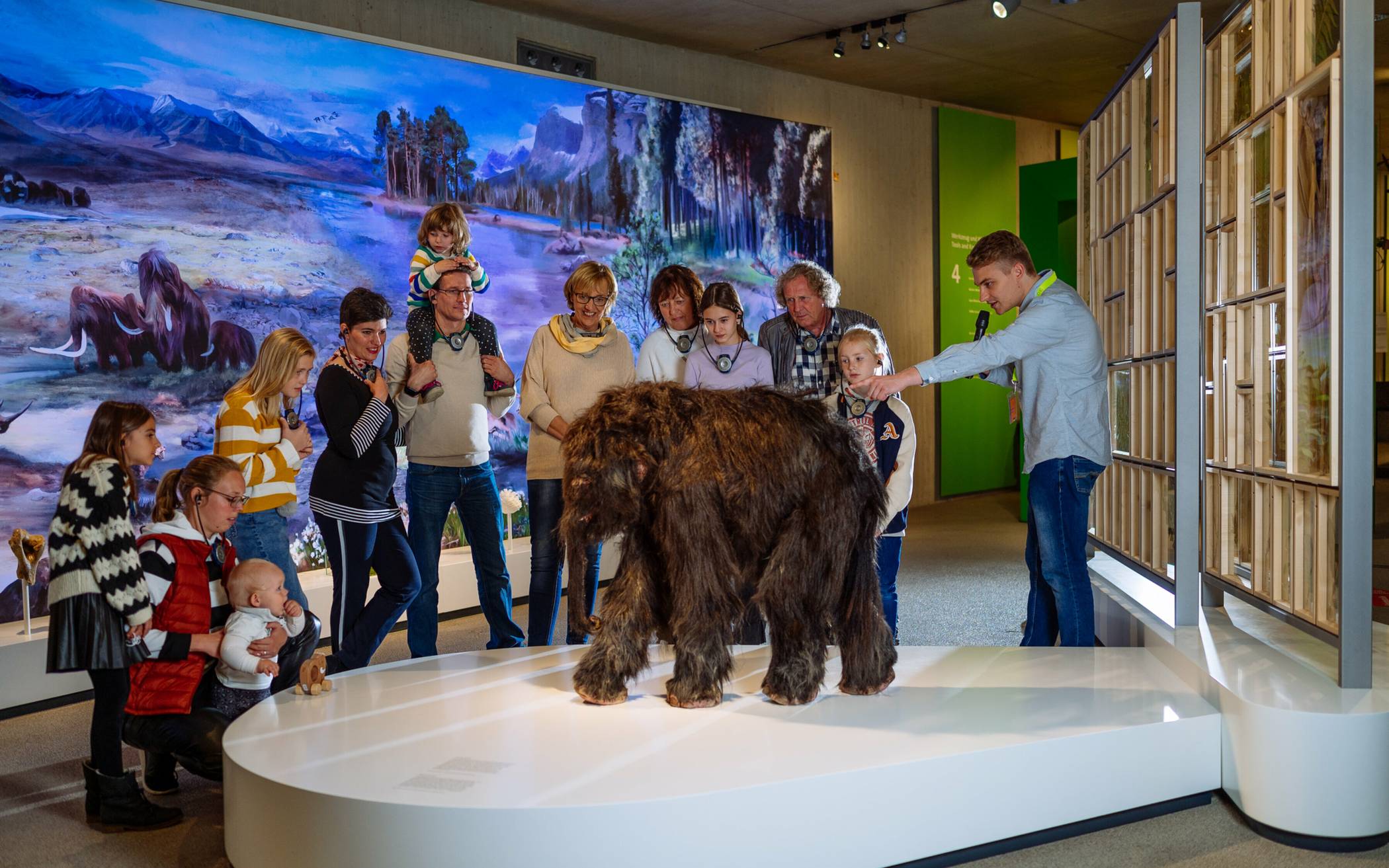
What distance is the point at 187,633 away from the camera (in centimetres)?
307

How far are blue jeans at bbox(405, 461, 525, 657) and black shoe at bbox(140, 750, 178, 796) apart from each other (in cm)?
87

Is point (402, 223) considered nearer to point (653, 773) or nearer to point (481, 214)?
point (481, 214)

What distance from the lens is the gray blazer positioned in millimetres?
4184

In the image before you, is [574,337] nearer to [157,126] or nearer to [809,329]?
[809,329]

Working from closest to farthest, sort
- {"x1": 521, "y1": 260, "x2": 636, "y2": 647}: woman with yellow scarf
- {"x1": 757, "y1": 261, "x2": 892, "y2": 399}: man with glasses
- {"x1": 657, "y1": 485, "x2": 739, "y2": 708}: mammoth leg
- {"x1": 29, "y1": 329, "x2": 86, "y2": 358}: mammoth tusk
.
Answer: {"x1": 657, "y1": 485, "x2": 739, "y2": 708}: mammoth leg < {"x1": 521, "y1": 260, "x2": 636, "y2": 647}: woman with yellow scarf < {"x1": 757, "y1": 261, "x2": 892, "y2": 399}: man with glasses < {"x1": 29, "y1": 329, "x2": 86, "y2": 358}: mammoth tusk

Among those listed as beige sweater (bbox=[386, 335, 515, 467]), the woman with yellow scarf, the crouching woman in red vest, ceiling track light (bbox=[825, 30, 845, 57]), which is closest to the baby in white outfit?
the crouching woman in red vest

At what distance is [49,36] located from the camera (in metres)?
4.89

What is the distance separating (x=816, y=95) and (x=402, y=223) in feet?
14.8

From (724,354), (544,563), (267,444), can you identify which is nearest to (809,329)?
(724,354)

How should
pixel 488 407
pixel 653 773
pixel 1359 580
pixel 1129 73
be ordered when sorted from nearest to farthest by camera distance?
1. pixel 653 773
2. pixel 1359 580
3. pixel 488 407
4. pixel 1129 73

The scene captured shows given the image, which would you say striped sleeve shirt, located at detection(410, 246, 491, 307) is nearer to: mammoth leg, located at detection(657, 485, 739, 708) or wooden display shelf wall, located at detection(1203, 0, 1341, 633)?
mammoth leg, located at detection(657, 485, 739, 708)

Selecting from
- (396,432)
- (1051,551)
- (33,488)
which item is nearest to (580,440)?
(396,432)

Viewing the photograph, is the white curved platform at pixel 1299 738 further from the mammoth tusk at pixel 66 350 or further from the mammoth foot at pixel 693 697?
the mammoth tusk at pixel 66 350

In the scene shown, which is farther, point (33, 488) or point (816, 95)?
point (816, 95)
